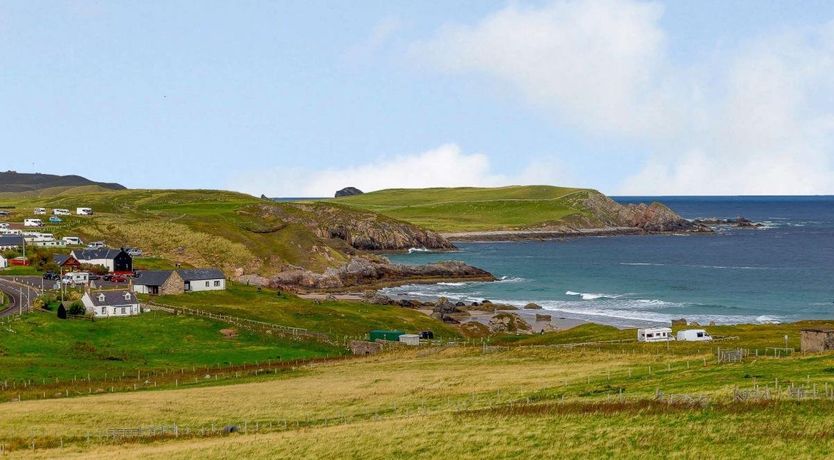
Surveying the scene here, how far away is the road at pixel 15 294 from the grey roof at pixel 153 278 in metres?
12.4

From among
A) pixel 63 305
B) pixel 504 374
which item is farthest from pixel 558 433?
pixel 63 305

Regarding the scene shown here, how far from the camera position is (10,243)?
15050 centimetres

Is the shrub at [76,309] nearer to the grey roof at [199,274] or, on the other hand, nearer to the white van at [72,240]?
the grey roof at [199,274]

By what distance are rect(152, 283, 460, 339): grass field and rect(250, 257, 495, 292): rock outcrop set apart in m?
38.1

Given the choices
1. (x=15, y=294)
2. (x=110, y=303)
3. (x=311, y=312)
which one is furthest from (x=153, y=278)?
(x=311, y=312)

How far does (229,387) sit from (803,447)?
45.1 metres

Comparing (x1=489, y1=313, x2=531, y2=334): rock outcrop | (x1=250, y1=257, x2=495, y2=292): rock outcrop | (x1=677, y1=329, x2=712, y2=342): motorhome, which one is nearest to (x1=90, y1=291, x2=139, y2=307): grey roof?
(x1=489, y1=313, x2=531, y2=334): rock outcrop

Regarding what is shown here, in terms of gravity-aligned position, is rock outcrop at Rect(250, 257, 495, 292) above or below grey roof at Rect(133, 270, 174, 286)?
below

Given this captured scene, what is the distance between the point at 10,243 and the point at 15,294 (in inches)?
1751

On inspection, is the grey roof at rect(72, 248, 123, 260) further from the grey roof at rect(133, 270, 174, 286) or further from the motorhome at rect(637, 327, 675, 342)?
the motorhome at rect(637, 327, 675, 342)

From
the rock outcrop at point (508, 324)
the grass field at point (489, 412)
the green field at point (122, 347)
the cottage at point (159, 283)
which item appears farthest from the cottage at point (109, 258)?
the grass field at point (489, 412)

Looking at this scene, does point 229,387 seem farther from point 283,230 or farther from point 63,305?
point 283,230

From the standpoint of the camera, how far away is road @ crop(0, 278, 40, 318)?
99.1m

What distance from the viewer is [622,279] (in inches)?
7475
